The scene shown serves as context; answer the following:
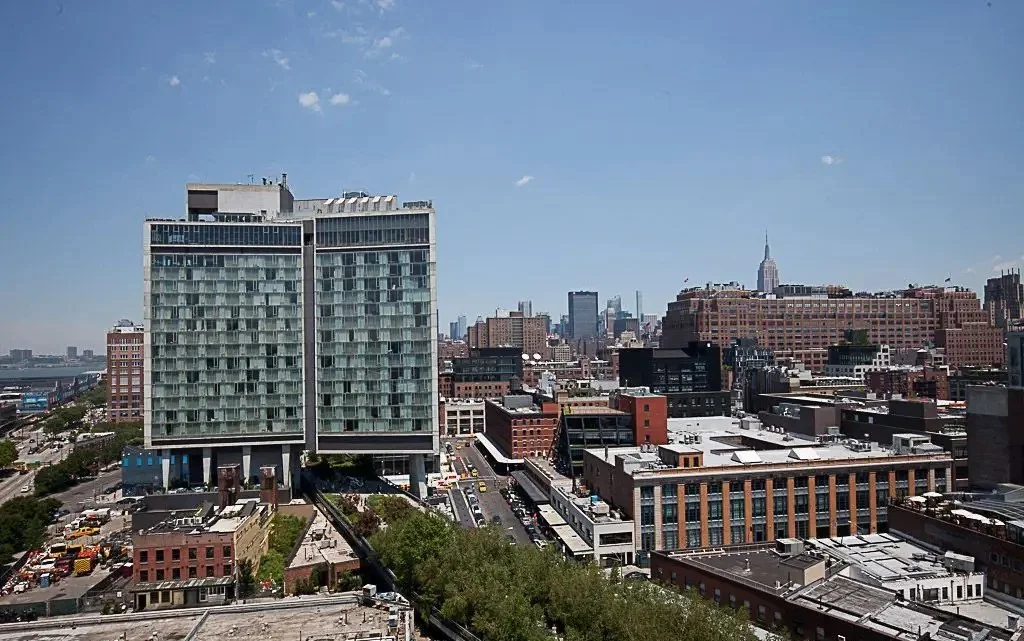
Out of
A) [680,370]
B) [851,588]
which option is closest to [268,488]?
[851,588]

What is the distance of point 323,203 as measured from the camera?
103m

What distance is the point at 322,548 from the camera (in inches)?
2798

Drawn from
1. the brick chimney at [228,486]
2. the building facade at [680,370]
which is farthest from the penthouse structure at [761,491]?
the building facade at [680,370]

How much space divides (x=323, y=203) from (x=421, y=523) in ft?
186

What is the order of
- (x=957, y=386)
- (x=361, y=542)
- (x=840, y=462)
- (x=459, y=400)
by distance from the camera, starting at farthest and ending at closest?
(x=459, y=400) → (x=957, y=386) → (x=840, y=462) → (x=361, y=542)

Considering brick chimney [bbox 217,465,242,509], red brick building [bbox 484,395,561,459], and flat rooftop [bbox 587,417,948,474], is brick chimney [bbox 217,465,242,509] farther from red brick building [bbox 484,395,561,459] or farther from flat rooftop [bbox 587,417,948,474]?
red brick building [bbox 484,395,561,459]

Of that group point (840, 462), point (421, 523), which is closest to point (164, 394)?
point (421, 523)

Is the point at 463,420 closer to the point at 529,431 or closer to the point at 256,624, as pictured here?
the point at 529,431

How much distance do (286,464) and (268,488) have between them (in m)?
11.5

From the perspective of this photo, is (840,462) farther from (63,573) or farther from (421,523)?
(63,573)

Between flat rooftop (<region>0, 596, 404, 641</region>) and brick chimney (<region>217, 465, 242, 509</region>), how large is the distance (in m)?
33.4

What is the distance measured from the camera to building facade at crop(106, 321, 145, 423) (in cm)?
17650

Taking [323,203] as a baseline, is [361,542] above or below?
below

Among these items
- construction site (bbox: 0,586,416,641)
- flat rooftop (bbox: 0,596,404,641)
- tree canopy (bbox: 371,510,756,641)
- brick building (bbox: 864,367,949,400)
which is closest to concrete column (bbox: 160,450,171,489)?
tree canopy (bbox: 371,510,756,641)
